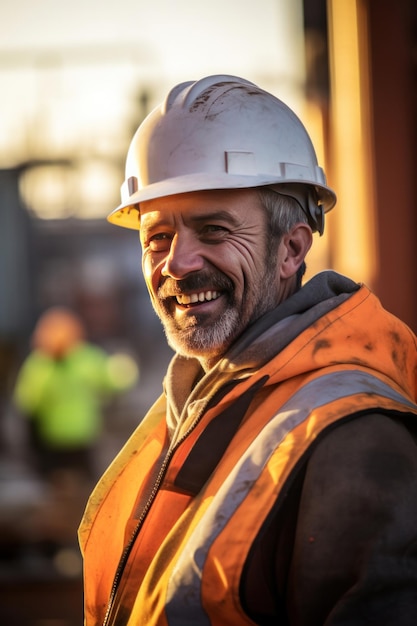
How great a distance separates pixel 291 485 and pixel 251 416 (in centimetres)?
27

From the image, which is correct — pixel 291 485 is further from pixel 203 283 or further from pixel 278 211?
pixel 278 211

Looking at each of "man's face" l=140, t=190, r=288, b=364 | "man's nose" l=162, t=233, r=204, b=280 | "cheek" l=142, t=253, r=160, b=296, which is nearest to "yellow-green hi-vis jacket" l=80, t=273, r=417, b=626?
"man's face" l=140, t=190, r=288, b=364

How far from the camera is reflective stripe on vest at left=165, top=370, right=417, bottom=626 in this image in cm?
207

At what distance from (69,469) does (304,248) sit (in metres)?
7.29

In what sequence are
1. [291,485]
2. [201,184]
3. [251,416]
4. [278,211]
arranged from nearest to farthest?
[291,485] < [251,416] < [201,184] < [278,211]

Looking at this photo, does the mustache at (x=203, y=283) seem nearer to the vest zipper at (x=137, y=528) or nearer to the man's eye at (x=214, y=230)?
the man's eye at (x=214, y=230)

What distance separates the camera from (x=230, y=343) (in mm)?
2604

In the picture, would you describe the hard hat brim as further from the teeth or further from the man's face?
the teeth

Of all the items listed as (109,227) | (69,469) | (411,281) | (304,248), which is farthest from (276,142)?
(109,227)

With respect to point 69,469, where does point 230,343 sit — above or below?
above

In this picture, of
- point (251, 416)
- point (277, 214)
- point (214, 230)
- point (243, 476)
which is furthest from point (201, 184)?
point (243, 476)

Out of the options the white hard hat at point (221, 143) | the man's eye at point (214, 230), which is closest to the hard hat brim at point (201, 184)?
the white hard hat at point (221, 143)

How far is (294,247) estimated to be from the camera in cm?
271

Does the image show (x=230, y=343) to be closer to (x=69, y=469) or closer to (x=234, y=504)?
(x=234, y=504)
